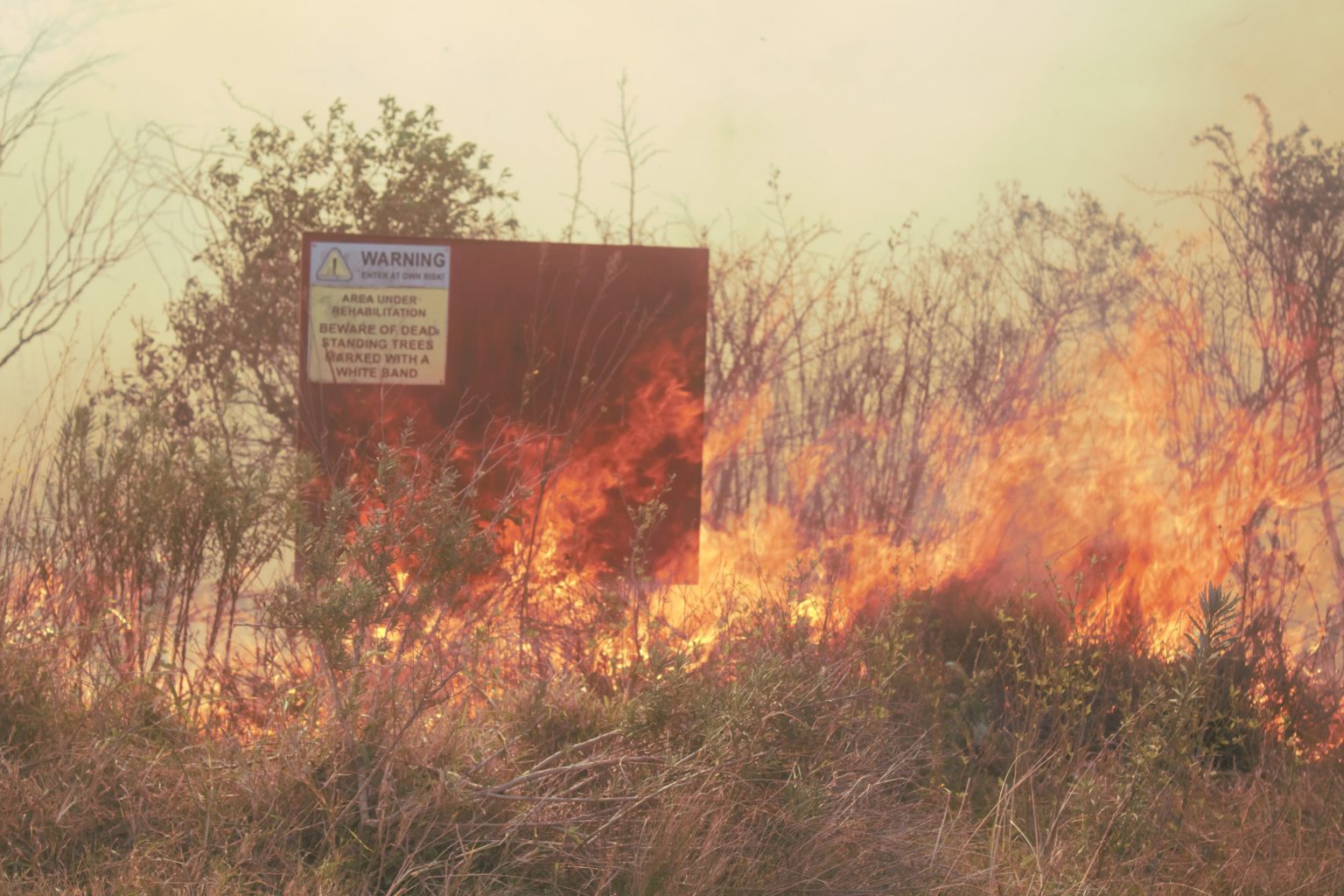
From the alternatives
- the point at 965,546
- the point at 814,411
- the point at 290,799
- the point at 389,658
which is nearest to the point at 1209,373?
the point at 965,546

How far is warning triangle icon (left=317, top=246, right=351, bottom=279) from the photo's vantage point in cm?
892

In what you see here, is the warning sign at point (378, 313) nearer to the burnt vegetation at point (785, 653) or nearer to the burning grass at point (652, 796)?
the burnt vegetation at point (785, 653)

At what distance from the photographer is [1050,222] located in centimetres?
1028

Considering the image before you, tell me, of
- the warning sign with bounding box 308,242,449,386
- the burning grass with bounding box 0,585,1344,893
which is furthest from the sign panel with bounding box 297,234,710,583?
the burning grass with bounding box 0,585,1344,893

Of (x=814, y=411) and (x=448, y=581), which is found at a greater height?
(x=814, y=411)

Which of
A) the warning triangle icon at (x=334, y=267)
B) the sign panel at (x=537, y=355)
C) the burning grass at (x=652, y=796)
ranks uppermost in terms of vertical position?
the warning triangle icon at (x=334, y=267)

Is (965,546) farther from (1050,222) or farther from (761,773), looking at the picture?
(761,773)

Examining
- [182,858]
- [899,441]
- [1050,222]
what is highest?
[1050,222]

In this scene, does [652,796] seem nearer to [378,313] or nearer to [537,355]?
[537,355]

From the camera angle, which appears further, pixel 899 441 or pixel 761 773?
pixel 899 441

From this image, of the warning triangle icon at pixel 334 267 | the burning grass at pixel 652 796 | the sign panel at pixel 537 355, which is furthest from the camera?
the warning triangle icon at pixel 334 267

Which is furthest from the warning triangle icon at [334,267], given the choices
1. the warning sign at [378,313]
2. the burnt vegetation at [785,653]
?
the burnt vegetation at [785,653]

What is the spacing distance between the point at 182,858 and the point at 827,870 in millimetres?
1893

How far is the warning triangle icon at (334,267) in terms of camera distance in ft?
29.3
